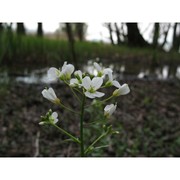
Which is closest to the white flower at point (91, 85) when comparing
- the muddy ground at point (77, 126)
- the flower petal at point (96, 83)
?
the flower petal at point (96, 83)

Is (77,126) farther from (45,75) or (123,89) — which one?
(123,89)

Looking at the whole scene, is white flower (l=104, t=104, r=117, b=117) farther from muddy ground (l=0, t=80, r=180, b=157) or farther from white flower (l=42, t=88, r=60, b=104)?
muddy ground (l=0, t=80, r=180, b=157)

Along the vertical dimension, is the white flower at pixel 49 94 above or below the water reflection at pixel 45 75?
above

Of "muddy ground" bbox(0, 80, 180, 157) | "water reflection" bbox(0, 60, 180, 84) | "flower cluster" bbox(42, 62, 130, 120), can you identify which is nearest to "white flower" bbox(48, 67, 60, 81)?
"flower cluster" bbox(42, 62, 130, 120)

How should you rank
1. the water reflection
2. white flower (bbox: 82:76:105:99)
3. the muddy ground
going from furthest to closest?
the water reflection, the muddy ground, white flower (bbox: 82:76:105:99)

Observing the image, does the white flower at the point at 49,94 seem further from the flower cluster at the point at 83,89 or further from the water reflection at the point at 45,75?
the water reflection at the point at 45,75

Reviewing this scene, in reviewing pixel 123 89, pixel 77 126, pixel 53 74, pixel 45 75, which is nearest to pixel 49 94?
pixel 53 74

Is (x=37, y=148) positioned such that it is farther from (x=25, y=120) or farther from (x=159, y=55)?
(x=159, y=55)
